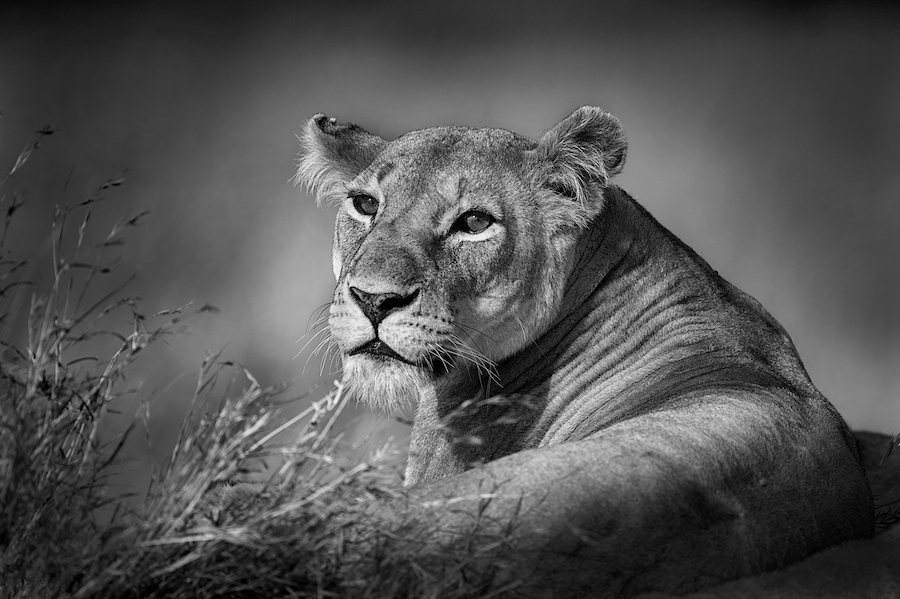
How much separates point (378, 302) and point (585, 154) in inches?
41.2

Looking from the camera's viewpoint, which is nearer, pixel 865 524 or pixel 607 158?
pixel 865 524

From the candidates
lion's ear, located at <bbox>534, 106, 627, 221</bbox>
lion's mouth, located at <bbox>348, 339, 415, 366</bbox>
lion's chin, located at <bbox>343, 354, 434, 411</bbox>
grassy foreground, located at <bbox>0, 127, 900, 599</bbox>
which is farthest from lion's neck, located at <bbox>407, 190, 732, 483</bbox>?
grassy foreground, located at <bbox>0, 127, 900, 599</bbox>

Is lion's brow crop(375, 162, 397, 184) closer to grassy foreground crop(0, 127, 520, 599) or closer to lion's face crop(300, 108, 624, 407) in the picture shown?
lion's face crop(300, 108, 624, 407)

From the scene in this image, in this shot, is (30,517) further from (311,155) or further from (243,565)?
(311,155)

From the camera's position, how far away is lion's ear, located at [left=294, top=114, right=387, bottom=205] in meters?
4.41

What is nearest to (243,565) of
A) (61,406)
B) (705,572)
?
(61,406)

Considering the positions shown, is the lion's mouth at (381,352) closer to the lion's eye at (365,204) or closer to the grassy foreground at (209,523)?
the lion's eye at (365,204)

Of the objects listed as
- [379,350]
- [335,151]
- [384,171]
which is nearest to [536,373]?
[379,350]

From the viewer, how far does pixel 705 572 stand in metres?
2.57

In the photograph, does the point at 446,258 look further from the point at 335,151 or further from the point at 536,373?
the point at 335,151

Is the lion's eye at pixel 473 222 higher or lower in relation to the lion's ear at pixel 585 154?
lower

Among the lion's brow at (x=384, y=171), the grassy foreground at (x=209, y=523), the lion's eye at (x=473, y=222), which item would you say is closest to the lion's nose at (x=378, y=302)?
the lion's eye at (x=473, y=222)

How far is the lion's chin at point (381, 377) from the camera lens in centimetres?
358

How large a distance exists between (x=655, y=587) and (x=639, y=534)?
0.47 ft
